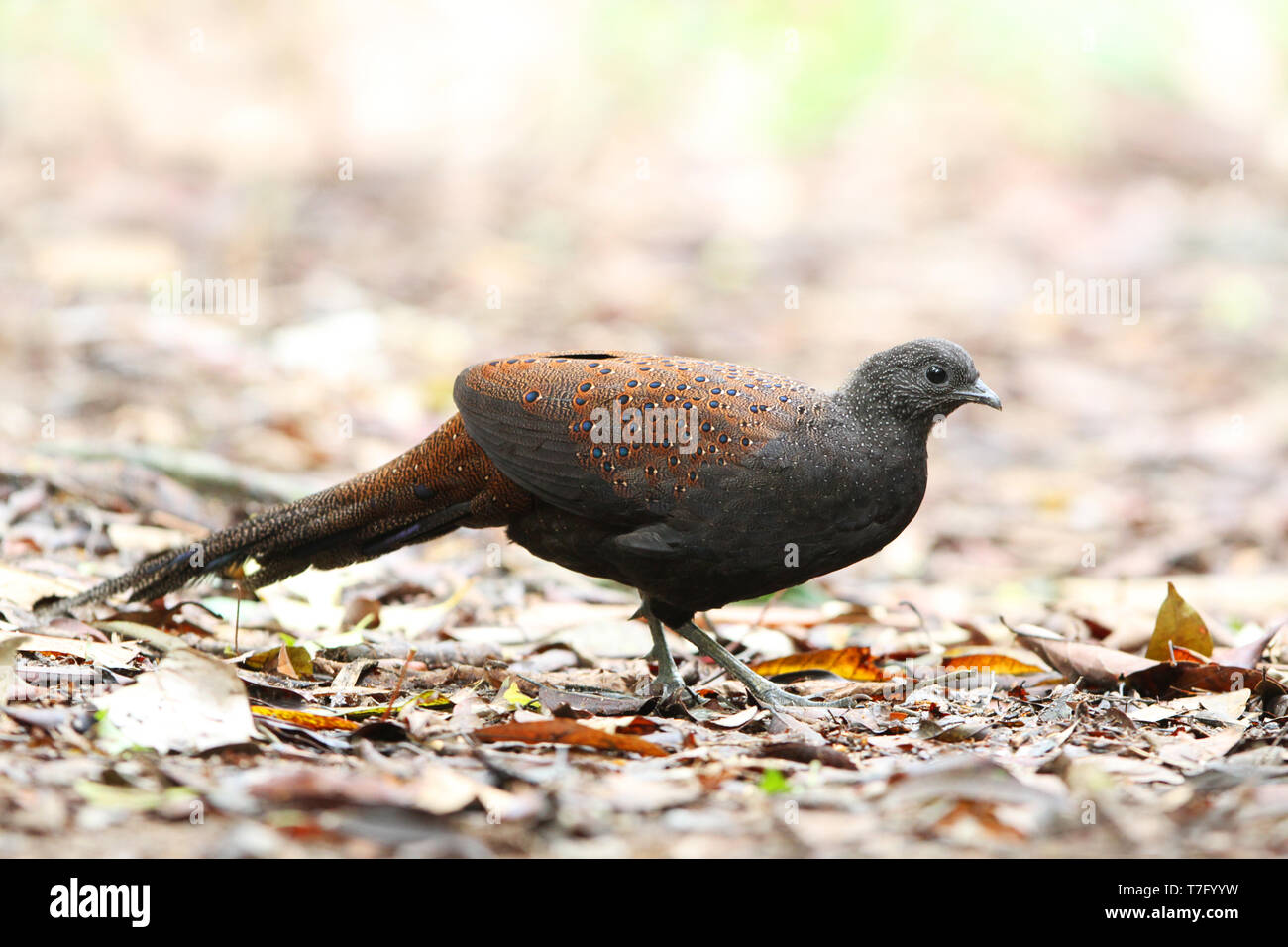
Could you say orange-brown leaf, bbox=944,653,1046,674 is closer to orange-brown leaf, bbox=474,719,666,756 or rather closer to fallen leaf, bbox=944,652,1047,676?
fallen leaf, bbox=944,652,1047,676

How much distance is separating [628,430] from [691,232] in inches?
340

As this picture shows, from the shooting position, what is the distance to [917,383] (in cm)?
450

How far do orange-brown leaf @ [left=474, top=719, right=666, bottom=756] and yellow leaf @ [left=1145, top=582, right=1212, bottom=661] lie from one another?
6.64ft

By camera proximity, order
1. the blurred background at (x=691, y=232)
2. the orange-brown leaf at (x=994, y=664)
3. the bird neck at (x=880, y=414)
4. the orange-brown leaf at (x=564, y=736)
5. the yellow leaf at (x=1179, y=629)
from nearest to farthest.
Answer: the orange-brown leaf at (x=564, y=736) → the bird neck at (x=880, y=414) → the yellow leaf at (x=1179, y=629) → the orange-brown leaf at (x=994, y=664) → the blurred background at (x=691, y=232)

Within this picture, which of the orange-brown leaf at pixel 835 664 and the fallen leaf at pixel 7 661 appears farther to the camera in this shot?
the orange-brown leaf at pixel 835 664

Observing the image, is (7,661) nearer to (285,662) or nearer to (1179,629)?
(285,662)

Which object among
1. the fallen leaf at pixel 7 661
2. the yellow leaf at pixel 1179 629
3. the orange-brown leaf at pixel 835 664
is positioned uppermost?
the fallen leaf at pixel 7 661

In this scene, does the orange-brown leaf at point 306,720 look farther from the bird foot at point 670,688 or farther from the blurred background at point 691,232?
the blurred background at point 691,232

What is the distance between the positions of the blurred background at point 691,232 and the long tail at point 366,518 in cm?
174

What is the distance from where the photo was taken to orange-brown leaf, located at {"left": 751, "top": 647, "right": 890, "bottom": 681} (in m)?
4.83

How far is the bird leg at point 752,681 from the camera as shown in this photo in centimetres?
434

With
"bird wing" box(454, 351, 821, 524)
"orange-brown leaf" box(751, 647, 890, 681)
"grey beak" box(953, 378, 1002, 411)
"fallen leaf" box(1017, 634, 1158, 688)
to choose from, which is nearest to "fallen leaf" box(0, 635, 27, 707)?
"bird wing" box(454, 351, 821, 524)

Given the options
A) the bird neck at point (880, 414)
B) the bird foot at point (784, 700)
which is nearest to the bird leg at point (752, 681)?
the bird foot at point (784, 700)

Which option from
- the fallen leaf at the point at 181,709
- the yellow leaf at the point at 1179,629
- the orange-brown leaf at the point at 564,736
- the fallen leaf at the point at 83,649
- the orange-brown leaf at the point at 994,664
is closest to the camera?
the fallen leaf at the point at 181,709
